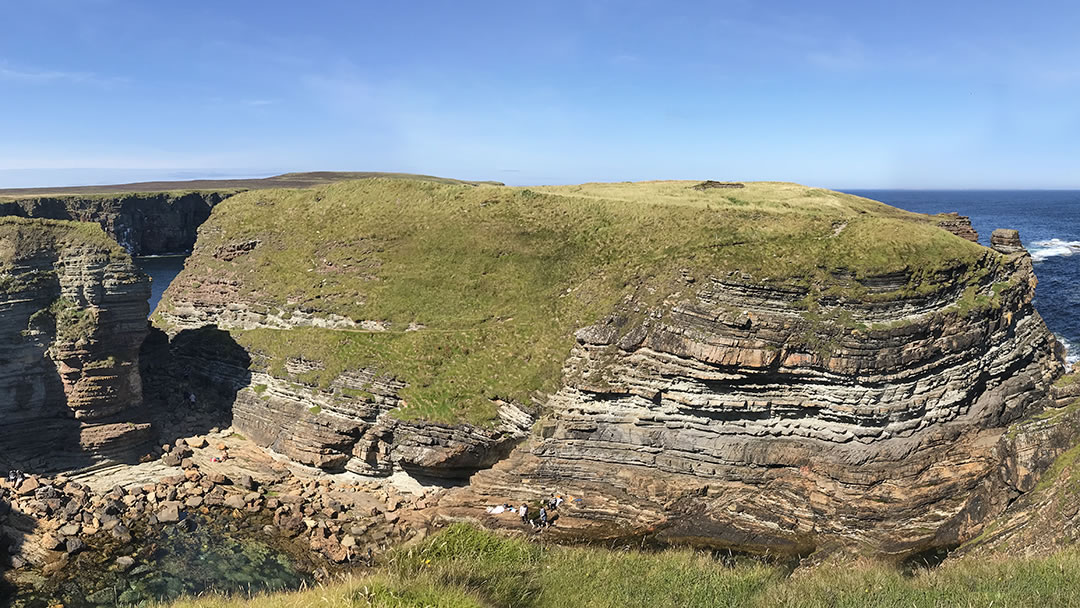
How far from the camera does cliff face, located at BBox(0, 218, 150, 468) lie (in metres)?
32.6

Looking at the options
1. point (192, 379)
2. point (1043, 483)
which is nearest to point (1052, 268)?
point (1043, 483)

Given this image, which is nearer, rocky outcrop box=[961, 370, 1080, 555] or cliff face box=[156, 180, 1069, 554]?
rocky outcrop box=[961, 370, 1080, 555]

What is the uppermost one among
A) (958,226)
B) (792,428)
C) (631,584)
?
(958,226)

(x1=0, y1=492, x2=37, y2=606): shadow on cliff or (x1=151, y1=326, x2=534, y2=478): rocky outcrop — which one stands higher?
(x1=151, y1=326, x2=534, y2=478): rocky outcrop

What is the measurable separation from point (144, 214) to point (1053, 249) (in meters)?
157

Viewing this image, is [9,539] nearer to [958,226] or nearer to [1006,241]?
[958,226]

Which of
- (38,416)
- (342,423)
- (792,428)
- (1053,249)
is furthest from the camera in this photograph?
(1053,249)

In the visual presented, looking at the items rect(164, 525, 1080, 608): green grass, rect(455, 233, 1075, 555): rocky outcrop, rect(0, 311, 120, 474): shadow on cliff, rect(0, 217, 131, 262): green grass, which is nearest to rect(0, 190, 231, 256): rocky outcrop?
rect(0, 217, 131, 262): green grass

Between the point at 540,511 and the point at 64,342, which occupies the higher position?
the point at 64,342

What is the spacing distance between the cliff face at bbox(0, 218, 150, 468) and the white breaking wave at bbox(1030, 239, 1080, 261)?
348 feet

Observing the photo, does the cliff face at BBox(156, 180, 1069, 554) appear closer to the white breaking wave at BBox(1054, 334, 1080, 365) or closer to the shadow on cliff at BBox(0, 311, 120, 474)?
the shadow on cliff at BBox(0, 311, 120, 474)

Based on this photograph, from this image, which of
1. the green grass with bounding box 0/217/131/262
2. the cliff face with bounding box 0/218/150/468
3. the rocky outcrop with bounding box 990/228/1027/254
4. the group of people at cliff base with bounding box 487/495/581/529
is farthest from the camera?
the rocky outcrop with bounding box 990/228/1027/254

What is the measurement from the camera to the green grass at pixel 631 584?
1342 cm

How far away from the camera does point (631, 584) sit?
1574 centimetres
